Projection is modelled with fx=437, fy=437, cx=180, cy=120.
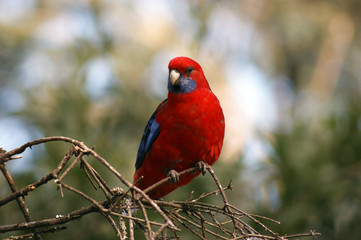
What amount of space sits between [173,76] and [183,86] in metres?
0.12

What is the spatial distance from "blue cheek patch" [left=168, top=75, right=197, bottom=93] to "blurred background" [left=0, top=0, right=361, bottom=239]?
1.76m

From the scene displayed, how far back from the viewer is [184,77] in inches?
139

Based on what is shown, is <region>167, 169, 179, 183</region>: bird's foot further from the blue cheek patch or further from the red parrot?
the blue cheek patch

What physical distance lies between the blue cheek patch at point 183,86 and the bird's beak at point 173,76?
23mm

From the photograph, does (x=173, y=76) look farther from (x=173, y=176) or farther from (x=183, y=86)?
(x=173, y=176)

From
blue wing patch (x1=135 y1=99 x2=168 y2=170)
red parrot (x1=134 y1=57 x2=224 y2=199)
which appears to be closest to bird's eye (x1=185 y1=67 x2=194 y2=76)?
red parrot (x1=134 y1=57 x2=224 y2=199)

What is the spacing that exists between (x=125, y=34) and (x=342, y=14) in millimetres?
7237

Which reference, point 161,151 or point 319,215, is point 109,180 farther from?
point 319,215

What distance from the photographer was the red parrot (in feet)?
10.5

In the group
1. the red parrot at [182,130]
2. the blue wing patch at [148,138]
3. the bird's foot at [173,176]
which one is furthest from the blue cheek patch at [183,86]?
the bird's foot at [173,176]

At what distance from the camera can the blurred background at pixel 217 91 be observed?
16.4 feet

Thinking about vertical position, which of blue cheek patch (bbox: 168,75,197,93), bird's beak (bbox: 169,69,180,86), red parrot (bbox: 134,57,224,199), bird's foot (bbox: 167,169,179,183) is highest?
bird's beak (bbox: 169,69,180,86)

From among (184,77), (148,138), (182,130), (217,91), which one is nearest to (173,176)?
(182,130)

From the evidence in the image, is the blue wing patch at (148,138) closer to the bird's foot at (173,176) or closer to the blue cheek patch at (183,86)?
the blue cheek patch at (183,86)
